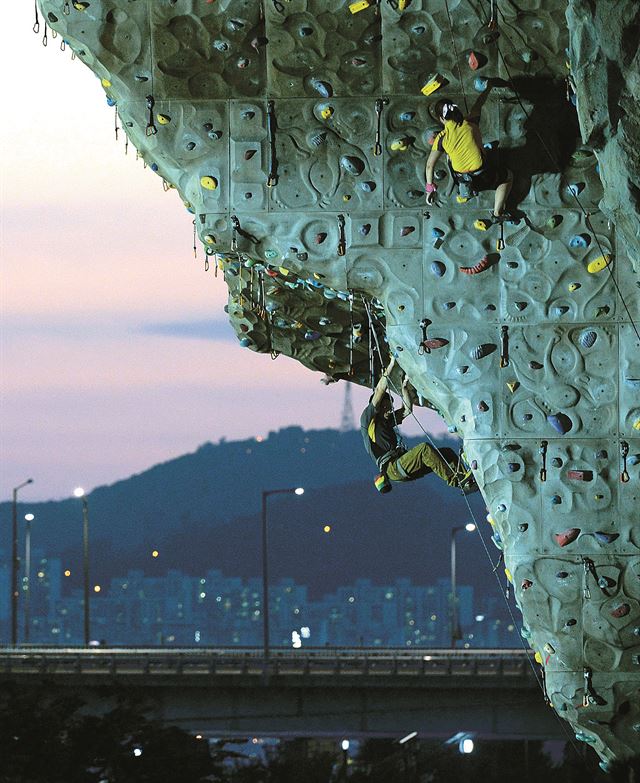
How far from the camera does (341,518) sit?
18962 centimetres

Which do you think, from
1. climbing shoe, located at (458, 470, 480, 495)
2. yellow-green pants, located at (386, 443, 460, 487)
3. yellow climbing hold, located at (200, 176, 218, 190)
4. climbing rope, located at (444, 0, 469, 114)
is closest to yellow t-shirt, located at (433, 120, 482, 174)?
climbing rope, located at (444, 0, 469, 114)

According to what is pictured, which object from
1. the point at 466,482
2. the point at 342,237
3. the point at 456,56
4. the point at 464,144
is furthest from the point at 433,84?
the point at 466,482

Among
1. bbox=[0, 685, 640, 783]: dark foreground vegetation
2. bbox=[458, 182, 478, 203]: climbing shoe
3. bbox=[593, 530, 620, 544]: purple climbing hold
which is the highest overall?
bbox=[458, 182, 478, 203]: climbing shoe

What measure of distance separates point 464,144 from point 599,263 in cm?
206

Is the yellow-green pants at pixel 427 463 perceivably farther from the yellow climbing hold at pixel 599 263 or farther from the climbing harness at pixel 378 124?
the climbing harness at pixel 378 124

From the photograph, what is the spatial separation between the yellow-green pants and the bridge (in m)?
20.3

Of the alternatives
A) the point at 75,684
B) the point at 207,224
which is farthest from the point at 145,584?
the point at 207,224

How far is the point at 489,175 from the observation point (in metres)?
18.6

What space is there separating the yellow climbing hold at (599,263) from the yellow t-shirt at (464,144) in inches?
67.1

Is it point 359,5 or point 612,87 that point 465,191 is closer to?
point 359,5

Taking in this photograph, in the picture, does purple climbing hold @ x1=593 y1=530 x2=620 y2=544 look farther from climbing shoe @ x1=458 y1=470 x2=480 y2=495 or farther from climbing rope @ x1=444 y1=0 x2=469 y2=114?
climbing rope @ x1=444 y1=0 x2=469 y2=114

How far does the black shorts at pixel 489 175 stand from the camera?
60.7 feet

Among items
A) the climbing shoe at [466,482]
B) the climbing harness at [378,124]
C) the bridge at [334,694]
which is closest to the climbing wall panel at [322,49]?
the climbing harness at [378,124]

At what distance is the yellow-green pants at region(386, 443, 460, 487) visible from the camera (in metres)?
20.3
